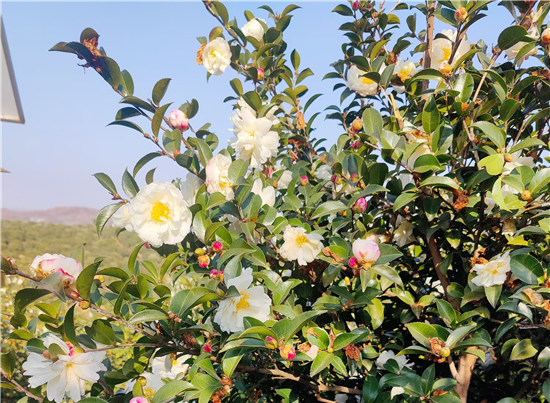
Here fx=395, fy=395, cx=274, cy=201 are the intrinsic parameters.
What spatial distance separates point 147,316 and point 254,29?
1063mm

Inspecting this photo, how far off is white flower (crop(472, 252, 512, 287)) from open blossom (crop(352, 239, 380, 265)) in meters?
0.23

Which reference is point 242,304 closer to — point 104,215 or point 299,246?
point 299,246

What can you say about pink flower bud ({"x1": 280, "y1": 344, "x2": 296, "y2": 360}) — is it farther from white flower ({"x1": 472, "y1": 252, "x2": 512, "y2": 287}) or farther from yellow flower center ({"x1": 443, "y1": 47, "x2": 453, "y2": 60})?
yellow flower center ({"x1": 443, "y1": 47, "x2": 453, "y2": 60})

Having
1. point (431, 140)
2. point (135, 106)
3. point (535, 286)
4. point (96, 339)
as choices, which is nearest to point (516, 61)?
point (431, 140)

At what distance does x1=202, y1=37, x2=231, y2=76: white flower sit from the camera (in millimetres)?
1254

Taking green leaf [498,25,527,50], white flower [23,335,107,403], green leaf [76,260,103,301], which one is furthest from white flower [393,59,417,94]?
white flower [23,335,107,403]

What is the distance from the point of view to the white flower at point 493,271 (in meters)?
0.85

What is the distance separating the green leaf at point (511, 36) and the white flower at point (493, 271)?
0.56 metres

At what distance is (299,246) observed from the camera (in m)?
0.99

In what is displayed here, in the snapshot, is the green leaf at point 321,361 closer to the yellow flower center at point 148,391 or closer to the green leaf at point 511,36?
the yellow flower center at point 148,391

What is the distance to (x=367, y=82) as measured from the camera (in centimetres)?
126

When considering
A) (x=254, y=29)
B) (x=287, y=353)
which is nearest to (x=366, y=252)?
(x=287, y=353)

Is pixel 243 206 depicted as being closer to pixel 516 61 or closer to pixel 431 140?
pixel 431 140

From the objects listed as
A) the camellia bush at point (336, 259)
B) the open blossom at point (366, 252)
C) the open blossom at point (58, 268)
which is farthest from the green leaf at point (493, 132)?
the open blossom at point (58, 268)
